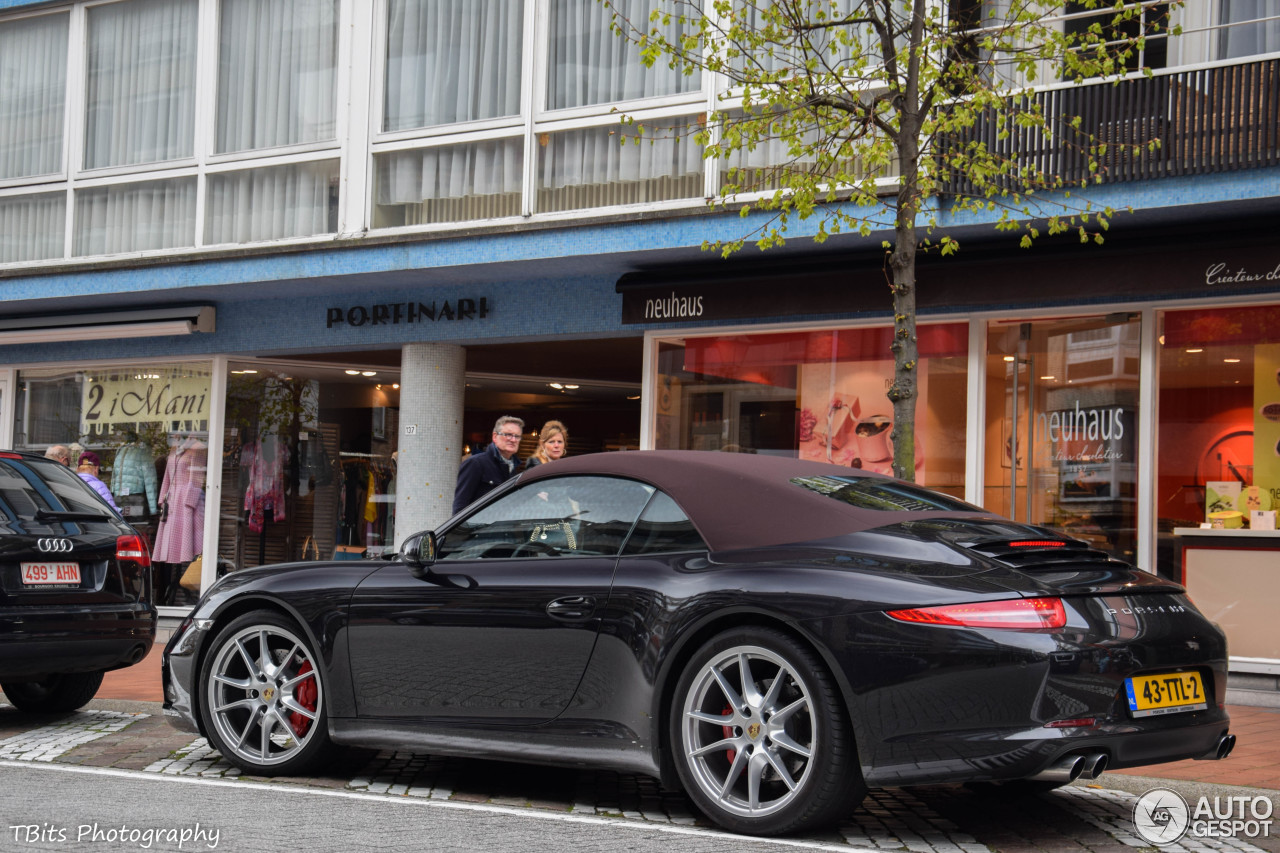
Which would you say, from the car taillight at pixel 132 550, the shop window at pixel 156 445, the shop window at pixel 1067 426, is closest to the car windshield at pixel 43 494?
the car taillight at pixel 132 550

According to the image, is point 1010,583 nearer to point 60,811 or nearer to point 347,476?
point 60,811

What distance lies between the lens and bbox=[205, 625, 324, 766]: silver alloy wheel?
238 inches

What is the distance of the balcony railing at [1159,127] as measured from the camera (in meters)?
9.38

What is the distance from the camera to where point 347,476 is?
16469 mm

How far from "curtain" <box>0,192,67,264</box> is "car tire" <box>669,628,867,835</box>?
12.5 metres

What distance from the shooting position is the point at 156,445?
15.9 metres

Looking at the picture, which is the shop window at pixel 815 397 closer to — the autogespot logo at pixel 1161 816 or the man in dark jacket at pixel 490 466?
the man in dark jacket at pixel 490 466

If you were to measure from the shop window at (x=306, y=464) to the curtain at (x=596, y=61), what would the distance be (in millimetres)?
4880

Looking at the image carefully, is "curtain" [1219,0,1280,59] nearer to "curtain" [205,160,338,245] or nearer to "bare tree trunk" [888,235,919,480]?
"bare tree trunk" [888,235,919,480]

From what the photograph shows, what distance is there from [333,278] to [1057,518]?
6915mm

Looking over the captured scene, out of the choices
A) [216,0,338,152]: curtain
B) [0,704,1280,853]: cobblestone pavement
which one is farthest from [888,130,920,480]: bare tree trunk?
[216,0,338,152]: curtain

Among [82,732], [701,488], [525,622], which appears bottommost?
[82,732]

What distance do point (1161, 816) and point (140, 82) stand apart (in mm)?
13101

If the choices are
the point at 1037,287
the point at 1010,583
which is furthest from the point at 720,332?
the point at 1010,583
